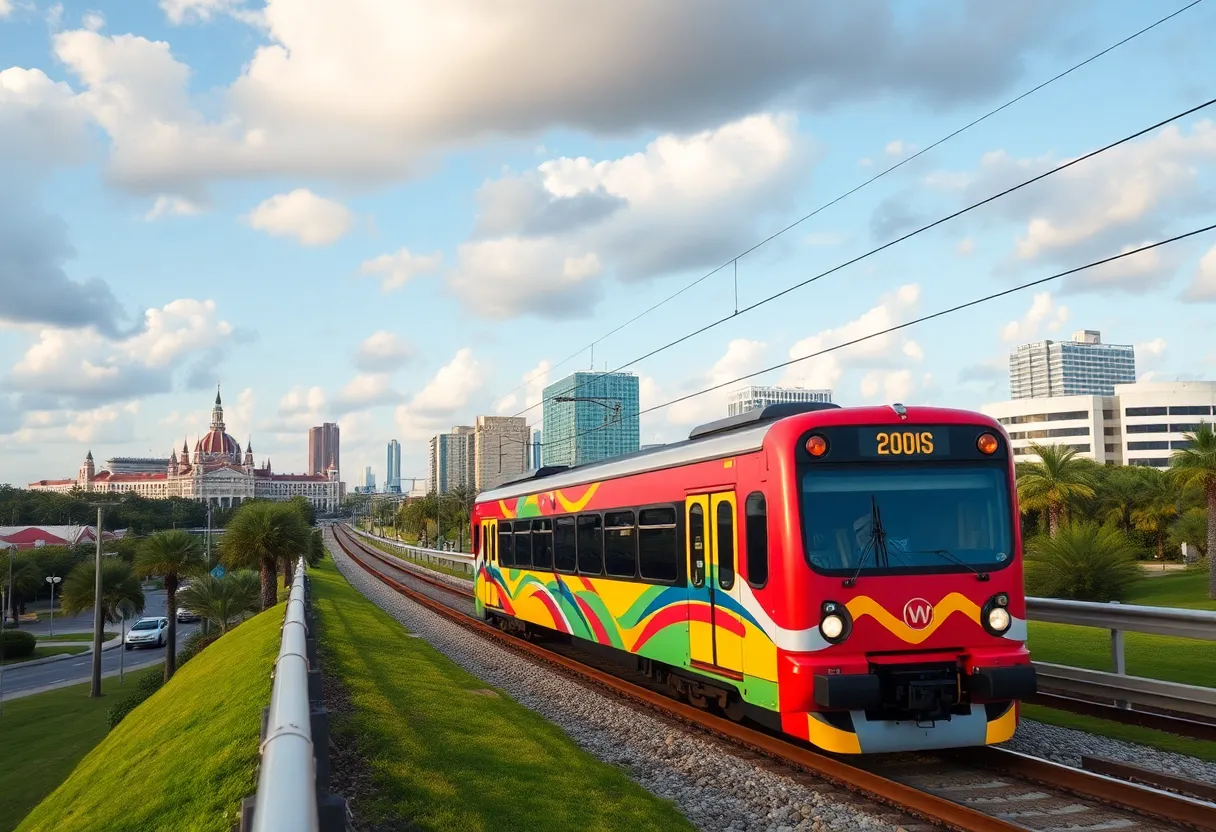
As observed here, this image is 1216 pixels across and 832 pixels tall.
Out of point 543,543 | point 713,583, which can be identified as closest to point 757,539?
point 713,583

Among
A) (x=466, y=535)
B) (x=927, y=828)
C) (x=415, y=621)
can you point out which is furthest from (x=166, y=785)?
(x=466, y=535)

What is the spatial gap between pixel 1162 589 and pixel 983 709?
2903 centimetres

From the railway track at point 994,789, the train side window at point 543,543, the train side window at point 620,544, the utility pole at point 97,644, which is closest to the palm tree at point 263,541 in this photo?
the utility pole at point 97,644

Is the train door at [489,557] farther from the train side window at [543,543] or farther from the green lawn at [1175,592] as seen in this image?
the green lawn at [1175,592]

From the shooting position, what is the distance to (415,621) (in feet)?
88.3

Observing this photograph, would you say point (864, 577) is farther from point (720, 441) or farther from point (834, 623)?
point (720, 441)

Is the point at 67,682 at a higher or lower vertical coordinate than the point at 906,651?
lower

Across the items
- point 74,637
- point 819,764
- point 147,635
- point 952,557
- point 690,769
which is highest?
point 952,557

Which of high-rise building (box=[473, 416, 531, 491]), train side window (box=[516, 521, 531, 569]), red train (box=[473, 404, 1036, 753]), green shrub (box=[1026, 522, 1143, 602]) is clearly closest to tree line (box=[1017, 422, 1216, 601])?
green shrub (box=[1026, 522, 1143, 602])

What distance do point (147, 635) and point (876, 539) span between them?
61449 mm

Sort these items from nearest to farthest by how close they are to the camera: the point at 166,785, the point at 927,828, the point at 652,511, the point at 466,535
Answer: the point at 927,828
the point at 166,785
the point at 652,511
the point at 466,535

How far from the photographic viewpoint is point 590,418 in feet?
261

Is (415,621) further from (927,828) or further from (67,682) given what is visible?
(67,682)

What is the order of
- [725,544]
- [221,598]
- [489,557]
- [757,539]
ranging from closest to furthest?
[757,539] → [725,544] → [489,557] → [221,598]
